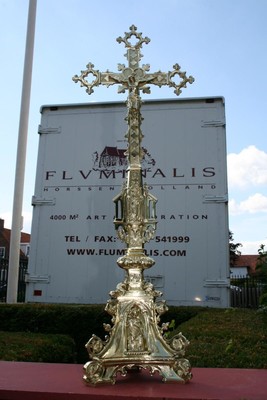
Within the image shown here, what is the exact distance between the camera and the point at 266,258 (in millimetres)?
7508

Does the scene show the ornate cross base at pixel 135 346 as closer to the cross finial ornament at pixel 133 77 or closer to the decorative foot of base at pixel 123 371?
the decorative foot of base at pixel 123 371

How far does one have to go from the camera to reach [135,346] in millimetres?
2586

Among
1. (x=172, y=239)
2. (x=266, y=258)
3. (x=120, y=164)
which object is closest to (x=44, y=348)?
(x=172, y=239)

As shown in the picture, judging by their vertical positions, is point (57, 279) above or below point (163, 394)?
above

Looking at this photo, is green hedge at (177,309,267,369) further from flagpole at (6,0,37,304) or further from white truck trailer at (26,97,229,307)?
flagpole at (6,0,37,304)

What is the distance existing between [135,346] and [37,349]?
2.87 metres

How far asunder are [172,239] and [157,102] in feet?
9.04

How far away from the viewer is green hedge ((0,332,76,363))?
14.6 ft

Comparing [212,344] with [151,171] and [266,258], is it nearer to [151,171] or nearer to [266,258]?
[266,258]

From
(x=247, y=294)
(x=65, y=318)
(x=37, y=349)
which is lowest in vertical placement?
(x=37, y=349)

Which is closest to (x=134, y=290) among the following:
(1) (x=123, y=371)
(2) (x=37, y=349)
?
(1) (x=123, y=371)

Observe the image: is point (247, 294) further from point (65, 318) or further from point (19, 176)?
point (19, 176)

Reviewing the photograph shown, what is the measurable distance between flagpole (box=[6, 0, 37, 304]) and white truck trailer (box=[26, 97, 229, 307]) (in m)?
1.12

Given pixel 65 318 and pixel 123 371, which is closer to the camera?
pixel 123 371
